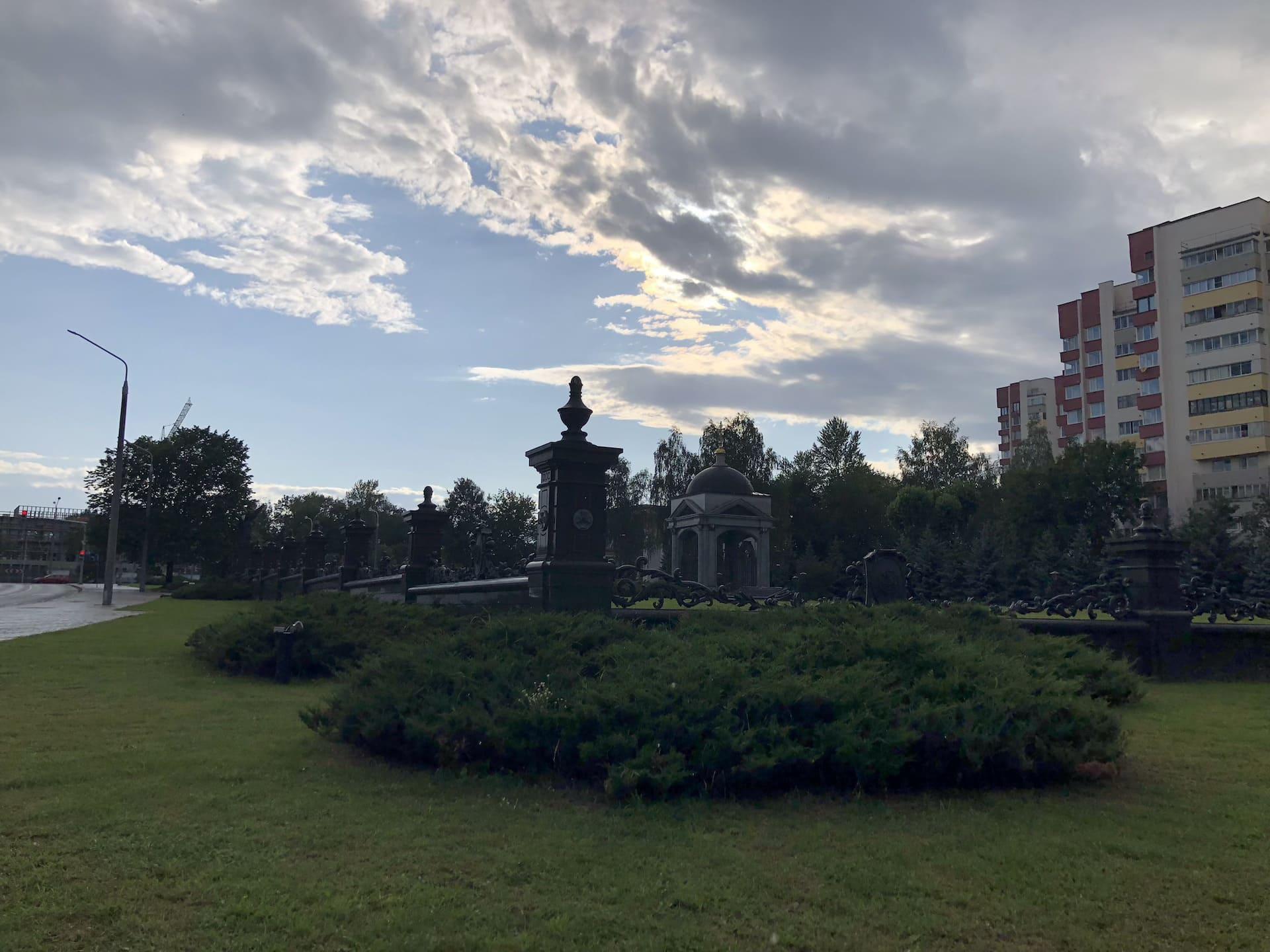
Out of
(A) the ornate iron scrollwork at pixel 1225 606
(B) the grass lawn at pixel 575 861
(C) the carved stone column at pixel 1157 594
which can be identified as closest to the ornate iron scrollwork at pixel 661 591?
(C) the carved stone column at pixel 1157 594

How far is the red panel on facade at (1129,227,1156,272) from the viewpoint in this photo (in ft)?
191

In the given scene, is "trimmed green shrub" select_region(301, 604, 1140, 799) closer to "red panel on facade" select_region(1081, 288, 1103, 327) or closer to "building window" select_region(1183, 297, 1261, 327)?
"building window" select_region(1183, 297, 1261, 327)

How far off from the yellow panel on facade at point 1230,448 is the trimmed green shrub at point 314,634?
55262 mm

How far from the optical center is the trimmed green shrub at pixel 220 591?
4116 centimetres

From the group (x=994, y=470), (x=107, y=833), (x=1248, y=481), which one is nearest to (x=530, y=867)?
(x=107, y=833)

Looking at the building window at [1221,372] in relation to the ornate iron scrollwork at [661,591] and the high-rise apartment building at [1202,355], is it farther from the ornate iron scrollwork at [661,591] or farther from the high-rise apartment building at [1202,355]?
the ornate iron scrollwork at [661,591]

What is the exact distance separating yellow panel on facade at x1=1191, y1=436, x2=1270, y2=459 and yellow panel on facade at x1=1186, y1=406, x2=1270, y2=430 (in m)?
1.02

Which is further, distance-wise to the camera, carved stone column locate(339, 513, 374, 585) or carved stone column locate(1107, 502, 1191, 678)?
carved stone column locate(339, 513, 374, 585)

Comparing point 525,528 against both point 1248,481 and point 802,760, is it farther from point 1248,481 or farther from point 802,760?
point 802,760

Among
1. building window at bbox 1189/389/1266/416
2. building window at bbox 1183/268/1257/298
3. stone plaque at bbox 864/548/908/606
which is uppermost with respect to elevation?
building window at bbox 1183/268/1257/298

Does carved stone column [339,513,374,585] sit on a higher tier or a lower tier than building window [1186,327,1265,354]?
lower

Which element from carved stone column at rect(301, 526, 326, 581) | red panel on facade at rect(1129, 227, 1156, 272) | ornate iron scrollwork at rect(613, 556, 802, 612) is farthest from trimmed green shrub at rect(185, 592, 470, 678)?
red panel on facade at rect(1129, 227, 1156, 272)

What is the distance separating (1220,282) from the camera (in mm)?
54375

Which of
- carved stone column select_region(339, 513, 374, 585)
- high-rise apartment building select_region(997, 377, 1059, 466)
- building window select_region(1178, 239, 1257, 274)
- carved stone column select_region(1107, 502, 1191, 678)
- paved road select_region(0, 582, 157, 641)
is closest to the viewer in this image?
carved stone column select_region(1107, 502, 1191, 678)
